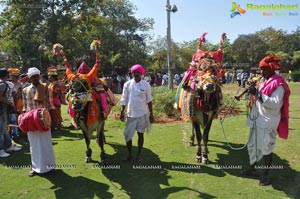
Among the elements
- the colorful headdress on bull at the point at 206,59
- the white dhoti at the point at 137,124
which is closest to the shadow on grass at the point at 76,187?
the white dhoti at the point at 137,124

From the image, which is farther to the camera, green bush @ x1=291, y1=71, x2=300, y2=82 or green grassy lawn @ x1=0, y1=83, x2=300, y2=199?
green bush @ x1=291, y1=71, x2=300, y2=82

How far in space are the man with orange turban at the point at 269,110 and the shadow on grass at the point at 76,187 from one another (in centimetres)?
273

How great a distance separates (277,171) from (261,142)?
103 cm

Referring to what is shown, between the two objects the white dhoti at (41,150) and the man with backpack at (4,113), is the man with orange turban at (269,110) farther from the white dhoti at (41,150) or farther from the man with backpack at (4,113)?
the man with backpack at (4,113)

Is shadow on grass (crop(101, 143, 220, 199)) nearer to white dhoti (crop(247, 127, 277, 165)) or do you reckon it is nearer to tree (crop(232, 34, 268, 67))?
white dhoti (crop(247, 127, 277, 165))

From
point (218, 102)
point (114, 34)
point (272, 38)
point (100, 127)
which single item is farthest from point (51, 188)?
point (272, 38)

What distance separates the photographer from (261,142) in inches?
211

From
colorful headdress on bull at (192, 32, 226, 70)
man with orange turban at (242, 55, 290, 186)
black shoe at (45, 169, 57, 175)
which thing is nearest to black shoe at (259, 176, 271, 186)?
man with orange turban at (242, 55, 290, 186)

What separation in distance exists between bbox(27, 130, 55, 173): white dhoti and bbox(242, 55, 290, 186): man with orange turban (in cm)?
393

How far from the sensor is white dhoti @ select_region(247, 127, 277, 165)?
525cm

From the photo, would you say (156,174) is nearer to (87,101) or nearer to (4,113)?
(87,101)

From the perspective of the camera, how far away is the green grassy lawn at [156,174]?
5176 mm

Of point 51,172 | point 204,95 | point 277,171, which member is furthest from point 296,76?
point 51,172

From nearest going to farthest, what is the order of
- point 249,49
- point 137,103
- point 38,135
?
point 38,135 → point 137,103 → point 249,49
